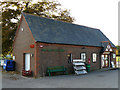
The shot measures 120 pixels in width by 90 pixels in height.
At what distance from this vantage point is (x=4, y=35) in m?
21.7

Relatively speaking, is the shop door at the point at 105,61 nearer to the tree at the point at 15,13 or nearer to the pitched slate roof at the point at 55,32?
the pitched slate roof at the point at 55,32

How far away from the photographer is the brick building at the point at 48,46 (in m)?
14.7

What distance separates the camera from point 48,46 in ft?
50.0

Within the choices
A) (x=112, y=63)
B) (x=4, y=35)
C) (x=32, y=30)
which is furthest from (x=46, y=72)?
(x=112, y=63)

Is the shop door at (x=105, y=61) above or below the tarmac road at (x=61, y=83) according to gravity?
above

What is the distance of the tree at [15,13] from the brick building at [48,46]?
13.5 feet

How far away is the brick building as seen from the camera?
14695 mm

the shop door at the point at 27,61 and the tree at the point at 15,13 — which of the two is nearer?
the shop door at the point at 27,61

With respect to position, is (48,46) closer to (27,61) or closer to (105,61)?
(27,61)

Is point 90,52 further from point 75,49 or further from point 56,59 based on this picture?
point 56,59

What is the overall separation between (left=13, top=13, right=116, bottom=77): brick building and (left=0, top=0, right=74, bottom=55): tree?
411 cm

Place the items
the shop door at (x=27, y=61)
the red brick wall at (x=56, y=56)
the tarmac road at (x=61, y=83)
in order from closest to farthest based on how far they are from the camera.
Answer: the tarmac road at (x=61, y=83) → the red brick wall at (x=56, y=56) → the shop door at (x=27, y=61)

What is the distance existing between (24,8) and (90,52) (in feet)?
48.1

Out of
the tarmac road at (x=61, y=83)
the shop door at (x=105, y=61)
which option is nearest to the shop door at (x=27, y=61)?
the tarmac road at (x=61, y=83)
